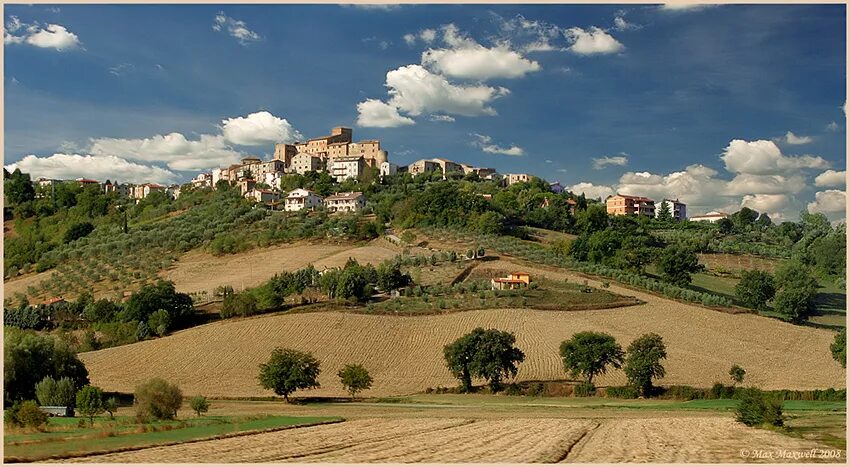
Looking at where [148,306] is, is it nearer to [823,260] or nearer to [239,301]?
[239,301]

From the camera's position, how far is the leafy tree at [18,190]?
144 m

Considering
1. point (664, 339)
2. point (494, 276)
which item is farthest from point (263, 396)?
point (494, 276)

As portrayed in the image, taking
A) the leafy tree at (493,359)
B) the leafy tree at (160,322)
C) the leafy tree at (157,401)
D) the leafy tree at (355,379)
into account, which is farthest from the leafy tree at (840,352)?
the leafy tree at (160,322)

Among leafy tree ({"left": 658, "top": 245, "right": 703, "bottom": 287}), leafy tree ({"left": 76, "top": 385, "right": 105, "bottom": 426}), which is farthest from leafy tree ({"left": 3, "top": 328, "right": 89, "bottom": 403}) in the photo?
leafy tree ({"left": 658, "top": 245, "right": 703, "bottom": 287})

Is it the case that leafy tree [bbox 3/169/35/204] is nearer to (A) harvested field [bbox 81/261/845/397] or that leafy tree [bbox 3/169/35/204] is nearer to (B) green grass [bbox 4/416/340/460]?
(A) harvested field [bbox 81/261/845/397]

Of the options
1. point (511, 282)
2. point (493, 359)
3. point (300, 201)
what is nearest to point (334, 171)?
point (300, 201)

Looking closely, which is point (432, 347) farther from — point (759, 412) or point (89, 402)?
point (759, 412)

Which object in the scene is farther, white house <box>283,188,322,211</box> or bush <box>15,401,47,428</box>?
white house <box>283,188,322,211</box>

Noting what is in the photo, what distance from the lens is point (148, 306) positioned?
198 ft

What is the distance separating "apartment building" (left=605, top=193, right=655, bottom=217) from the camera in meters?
150

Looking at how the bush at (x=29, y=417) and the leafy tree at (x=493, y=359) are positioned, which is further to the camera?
the leafy tree at (x=493, y=359)

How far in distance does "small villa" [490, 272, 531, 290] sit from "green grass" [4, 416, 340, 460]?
134 feet

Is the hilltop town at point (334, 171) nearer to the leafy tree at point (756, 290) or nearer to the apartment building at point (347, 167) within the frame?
the apartment building at point (347, 167)

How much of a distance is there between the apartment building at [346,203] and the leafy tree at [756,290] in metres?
65.6
